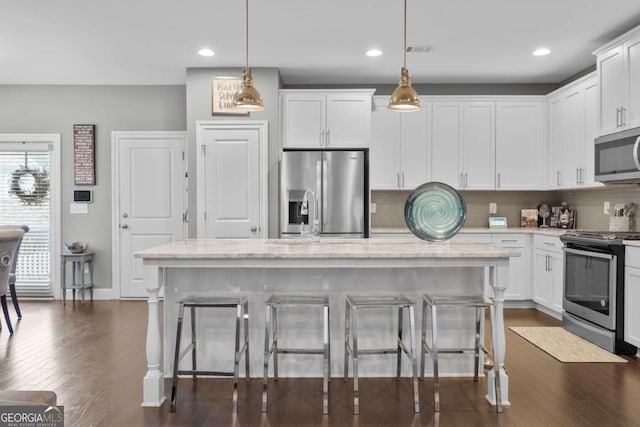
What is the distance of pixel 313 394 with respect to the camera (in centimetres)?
306

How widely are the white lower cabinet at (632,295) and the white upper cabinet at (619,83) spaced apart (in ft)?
3.54

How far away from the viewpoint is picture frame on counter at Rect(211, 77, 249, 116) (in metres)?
5.35

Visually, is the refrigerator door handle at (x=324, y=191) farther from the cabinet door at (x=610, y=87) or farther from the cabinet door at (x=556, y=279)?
the cabinet door at (x=610, y=87)

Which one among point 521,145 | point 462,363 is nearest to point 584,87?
point 521,145

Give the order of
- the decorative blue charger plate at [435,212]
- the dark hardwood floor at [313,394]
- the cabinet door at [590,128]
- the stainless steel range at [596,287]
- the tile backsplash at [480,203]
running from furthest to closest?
the tile backsplash at [480,203] → the cabinet door at [590,128] → the stainless steel range at [596,287] → the decorative blue charger plate at [435,212] → the dark hardwood floor at [313,394]

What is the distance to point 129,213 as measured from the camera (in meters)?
6.18

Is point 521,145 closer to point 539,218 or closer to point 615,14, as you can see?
point 539,218

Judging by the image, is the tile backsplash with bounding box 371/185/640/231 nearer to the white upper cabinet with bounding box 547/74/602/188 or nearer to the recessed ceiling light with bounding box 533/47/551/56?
the white upper cabinet with bounding box 547/74/602/188

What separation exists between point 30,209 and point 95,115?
1.45 metres

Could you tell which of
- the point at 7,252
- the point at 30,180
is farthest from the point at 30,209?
the point at 7,252

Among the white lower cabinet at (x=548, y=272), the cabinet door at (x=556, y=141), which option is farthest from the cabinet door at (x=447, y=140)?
the white lower cabinet at (x=548, y=272)

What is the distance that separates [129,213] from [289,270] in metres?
3.67

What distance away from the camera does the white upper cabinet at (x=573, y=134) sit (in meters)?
4.91

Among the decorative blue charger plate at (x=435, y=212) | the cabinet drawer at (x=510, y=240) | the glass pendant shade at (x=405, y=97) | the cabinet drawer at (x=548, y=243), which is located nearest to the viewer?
the glass pendant shade at (x=405, y=97)
